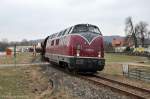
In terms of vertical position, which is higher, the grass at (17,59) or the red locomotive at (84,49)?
the red locomotive at (84,49)

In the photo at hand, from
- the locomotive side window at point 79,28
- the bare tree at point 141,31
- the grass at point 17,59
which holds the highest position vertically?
the bare tree at point 141,31

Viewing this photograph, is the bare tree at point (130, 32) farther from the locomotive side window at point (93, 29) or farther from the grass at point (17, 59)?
the locomotive side window at point (93, 29)

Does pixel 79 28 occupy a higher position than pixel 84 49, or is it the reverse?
pixel 79 28

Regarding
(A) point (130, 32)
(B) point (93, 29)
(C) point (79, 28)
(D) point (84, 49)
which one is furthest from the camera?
(A) point (130, 32)

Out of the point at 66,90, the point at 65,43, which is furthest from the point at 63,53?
the point at 66,90

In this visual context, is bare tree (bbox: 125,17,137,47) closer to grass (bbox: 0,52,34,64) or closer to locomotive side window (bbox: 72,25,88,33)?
grass (bbox: 0,52,34,64)

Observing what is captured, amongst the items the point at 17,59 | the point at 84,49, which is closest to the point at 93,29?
the point at 84,49

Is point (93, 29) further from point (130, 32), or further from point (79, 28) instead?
point (130, 32)

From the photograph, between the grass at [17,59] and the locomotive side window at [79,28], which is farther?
the grass at [17,59]

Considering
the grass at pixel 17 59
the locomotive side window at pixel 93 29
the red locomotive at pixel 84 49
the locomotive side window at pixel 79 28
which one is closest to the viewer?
the red locomotive at pixel 84 49

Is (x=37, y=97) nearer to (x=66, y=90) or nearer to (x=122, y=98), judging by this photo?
(x=66, y=90)

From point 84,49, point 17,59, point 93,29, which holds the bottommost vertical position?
point 17,59

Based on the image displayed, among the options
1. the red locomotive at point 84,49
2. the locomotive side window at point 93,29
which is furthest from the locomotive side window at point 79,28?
the locomotive side window at point 93,29

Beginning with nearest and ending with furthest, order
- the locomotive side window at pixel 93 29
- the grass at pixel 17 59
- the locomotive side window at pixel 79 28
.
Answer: the locomotive side window at pixel 79 28 → the locomotive side window at pixel 93 29 → the grass at pixel 17 59
